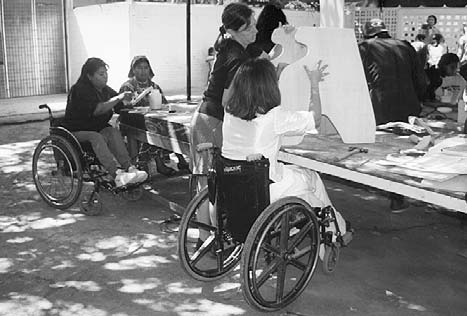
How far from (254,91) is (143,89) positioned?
9.28ft

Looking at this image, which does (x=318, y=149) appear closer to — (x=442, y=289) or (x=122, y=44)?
(x=442, y=289)

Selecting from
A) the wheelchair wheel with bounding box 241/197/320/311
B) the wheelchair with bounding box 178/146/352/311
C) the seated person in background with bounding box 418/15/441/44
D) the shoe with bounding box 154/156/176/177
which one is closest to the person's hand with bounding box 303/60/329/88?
the wheelchair with bounding box 178/146/352/311

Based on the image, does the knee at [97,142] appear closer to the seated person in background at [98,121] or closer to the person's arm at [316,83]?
the seated person in background at [98,121]

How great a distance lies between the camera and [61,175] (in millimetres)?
5086

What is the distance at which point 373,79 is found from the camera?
194 inches

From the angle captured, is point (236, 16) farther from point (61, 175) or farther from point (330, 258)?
point (61, 175)

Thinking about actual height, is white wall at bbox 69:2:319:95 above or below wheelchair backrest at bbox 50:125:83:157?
above

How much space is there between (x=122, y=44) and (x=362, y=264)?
8.77 metres

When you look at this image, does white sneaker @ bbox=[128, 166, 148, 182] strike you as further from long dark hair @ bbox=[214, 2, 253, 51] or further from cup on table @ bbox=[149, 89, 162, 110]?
long dark hair @ bbox=[214, 2, 253, 51]

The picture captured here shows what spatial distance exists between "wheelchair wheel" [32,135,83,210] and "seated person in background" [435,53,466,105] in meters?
3.95

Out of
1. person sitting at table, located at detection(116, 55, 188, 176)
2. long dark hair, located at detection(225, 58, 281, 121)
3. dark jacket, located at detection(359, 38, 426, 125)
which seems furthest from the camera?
person sitting at table, located at detection(116, 55, 188, 176)

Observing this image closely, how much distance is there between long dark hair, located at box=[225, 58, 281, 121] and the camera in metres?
3.33

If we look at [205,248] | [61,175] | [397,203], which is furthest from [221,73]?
[397,203]

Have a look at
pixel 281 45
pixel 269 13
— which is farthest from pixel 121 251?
pixel 269 13
